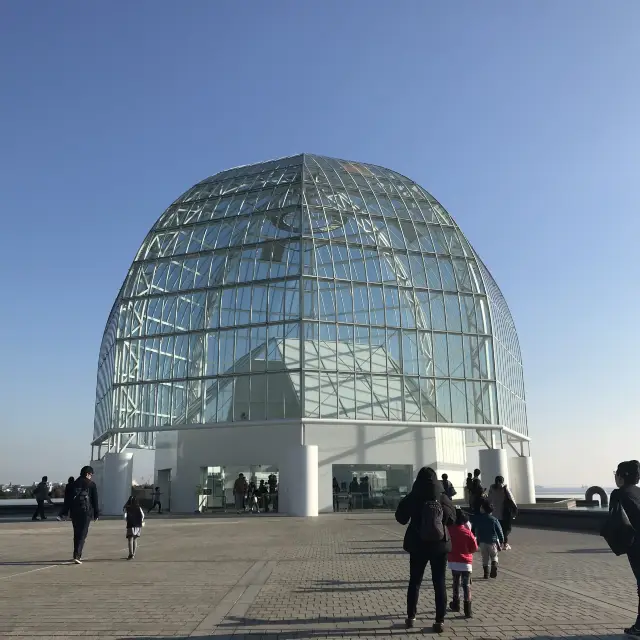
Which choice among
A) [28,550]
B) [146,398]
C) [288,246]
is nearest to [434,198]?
[288,246]

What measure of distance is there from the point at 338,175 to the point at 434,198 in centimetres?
643

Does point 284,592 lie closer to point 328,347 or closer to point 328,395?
point 328,395

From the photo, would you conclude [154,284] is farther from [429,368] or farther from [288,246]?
[429,368]

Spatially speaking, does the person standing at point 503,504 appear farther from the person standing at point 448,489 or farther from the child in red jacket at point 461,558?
the child in red jacket at point 461,558

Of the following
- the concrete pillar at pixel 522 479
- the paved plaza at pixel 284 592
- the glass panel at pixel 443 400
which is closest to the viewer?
the paved plaza at pixel 284 592

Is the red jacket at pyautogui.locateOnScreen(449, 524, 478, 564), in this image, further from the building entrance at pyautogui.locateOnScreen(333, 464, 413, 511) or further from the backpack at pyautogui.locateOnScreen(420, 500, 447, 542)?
the building entrance at pyautogui.locateOnScreen(333, 464, 413, 511)

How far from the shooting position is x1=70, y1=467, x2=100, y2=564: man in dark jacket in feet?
44.7

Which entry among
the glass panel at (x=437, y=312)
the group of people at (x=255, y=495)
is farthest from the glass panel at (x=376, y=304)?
the group of people at (x=255, y=495)

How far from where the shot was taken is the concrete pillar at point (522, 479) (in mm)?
37938

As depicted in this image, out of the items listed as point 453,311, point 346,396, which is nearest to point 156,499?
point 346,396

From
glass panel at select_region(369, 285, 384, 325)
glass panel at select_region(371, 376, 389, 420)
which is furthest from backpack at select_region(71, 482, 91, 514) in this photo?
glass panel at select_region(369, 285, 384, 325)

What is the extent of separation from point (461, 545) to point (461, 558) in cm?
21

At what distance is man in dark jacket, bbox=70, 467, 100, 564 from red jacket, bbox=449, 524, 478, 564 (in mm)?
8327

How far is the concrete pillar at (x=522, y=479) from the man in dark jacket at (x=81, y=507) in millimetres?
29223
